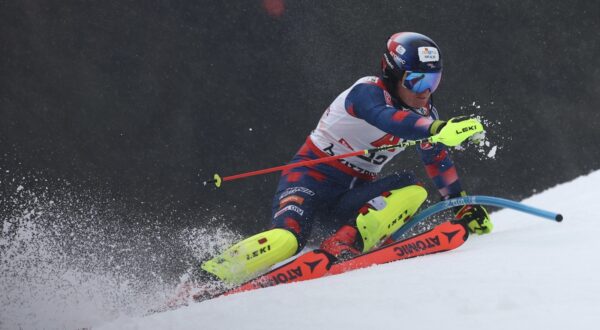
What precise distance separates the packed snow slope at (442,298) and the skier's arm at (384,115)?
1.83 ft

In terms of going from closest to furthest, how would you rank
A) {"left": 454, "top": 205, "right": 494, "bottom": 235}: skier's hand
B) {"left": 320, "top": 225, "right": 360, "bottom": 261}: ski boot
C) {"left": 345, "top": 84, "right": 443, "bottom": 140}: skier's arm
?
{"left": 345, "top": 84, "right": 443, "bottom": 140}: skier's arm < {"left": 320, "top": 225, "right": 360, "bottom": 261}: ski boot < {"left": 454, "top": 205, "right": 494, "bottom": 235}: skier's hand

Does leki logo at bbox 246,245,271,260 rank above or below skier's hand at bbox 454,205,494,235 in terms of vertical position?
above

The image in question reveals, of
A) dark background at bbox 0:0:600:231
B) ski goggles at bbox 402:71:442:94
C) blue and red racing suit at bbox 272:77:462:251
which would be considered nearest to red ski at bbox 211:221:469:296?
blue and red racing suit at bbox 272:77:462:251

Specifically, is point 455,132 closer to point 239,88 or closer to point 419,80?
point 419,80

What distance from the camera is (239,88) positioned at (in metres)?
6.29

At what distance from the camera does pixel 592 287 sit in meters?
2.45

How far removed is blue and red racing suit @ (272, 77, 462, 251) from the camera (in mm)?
3742

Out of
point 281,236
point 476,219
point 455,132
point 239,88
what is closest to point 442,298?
point 455,132

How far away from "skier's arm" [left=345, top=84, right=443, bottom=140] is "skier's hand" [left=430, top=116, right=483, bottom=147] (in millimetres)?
54

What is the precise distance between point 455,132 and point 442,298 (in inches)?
38.9

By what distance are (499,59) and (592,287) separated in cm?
422

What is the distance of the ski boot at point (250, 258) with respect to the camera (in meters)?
3.51

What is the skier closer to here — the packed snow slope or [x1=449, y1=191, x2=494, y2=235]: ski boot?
[x1=449, y1=191, x2=494, y2=235]: ski boot

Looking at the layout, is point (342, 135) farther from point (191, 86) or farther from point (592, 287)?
point (191, 86)
